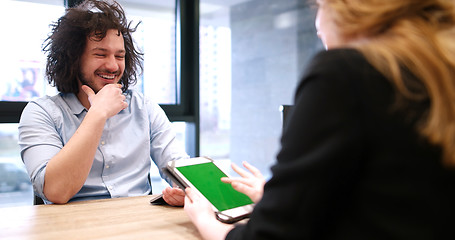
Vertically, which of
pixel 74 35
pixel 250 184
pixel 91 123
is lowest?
pixel 250 184

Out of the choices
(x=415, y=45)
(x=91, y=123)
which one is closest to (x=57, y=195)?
(x=91, y=123)

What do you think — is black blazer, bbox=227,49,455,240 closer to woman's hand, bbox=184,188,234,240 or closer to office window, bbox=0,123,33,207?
woman's hand, bbox=184,188,234,240

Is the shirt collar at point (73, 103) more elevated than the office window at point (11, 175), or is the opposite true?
the shirt collar at point (73, 103)

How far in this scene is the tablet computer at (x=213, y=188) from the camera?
1.01m

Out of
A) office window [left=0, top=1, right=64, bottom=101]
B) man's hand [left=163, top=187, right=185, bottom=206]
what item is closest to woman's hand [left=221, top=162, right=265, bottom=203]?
man's hand [left=163, top=187, right=185, bottom=206]

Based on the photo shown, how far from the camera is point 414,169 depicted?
0.50 metres

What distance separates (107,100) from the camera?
152 cm

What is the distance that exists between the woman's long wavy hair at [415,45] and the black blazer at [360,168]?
0.01 metres

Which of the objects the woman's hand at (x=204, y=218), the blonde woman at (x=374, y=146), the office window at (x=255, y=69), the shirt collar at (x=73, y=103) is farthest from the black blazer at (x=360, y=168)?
the office window at (x=255, y=69)

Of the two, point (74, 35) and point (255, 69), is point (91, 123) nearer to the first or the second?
point (74, 35)

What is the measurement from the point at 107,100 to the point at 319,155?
3.89 ft

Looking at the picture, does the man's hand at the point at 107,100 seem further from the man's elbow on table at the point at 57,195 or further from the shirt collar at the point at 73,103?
the man's elbow on table at the point at 57,195

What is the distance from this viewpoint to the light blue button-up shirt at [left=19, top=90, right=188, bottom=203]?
1.41m

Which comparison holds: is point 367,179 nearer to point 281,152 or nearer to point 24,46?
point 281,152
